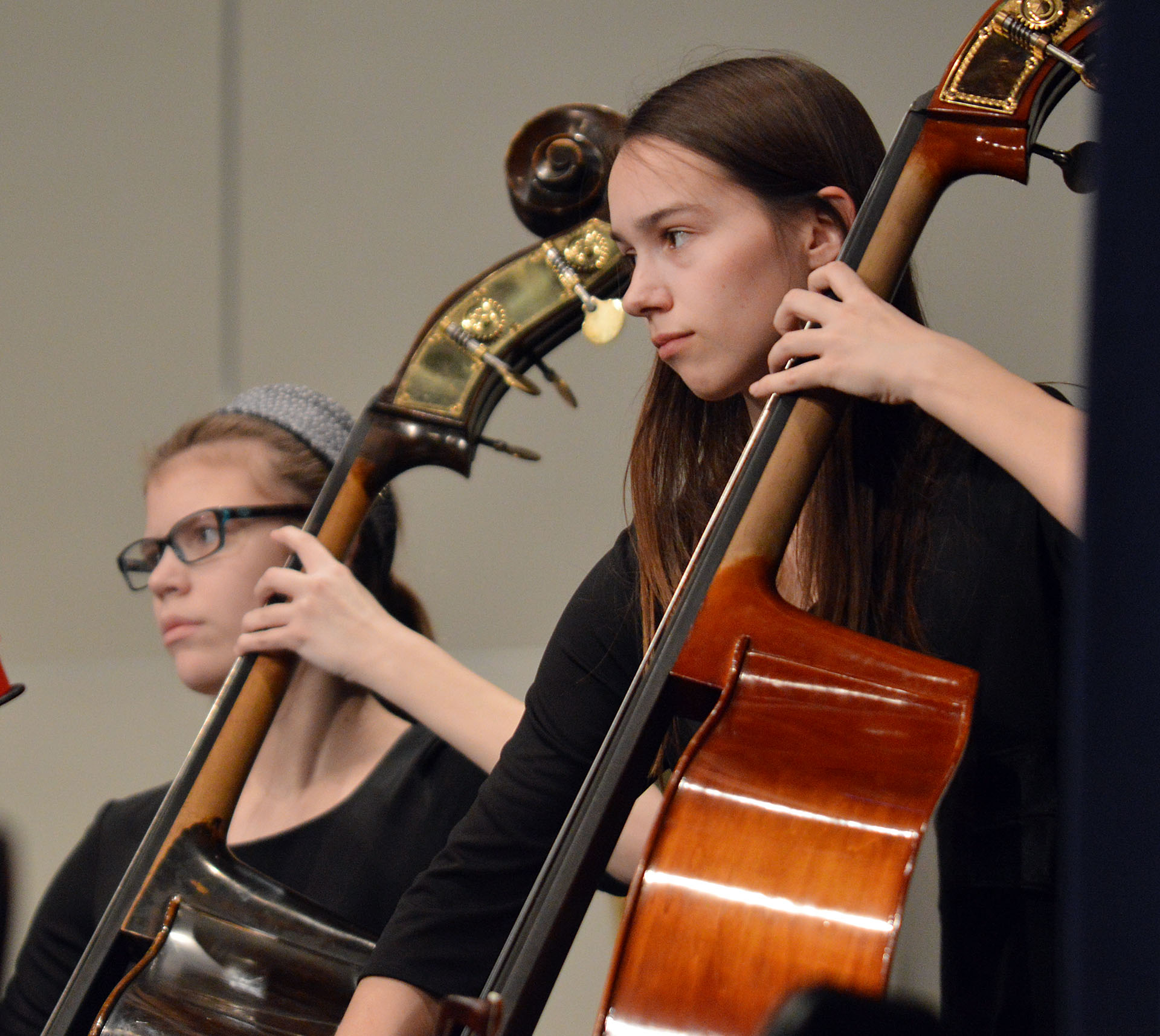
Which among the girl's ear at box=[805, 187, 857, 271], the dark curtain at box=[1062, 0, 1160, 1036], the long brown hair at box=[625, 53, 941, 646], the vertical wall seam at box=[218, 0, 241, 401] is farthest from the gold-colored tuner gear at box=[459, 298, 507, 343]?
the dark curtain at box=[1062, 0, 1160, 1036]

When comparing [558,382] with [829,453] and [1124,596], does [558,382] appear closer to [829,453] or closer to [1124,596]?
[829,453]

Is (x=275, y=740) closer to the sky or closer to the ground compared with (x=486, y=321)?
closer to the ground

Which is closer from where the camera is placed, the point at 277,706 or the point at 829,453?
the point at 829,453

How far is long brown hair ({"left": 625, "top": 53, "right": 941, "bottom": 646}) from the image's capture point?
0.73 meters

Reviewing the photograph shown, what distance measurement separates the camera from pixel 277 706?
0.97 metres

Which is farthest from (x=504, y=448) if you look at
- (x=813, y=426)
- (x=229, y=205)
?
(x=229, y=205)

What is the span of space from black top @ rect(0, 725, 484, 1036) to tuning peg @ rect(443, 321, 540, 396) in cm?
32

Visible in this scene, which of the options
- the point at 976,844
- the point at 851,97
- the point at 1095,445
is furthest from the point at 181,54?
the point at 1095,445

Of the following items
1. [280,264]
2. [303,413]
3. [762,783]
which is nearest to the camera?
[762,783]

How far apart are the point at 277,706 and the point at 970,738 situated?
56cm

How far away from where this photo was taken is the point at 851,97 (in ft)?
2.70

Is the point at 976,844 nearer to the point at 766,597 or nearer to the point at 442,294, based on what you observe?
the point at 766,597

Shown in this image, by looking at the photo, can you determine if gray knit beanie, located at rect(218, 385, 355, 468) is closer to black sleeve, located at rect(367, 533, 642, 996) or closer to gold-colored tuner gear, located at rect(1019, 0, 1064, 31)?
black sleeve, located at rect(367, 533, 642, 996)

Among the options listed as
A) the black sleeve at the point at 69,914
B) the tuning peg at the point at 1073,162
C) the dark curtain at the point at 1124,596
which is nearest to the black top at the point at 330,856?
the black sleeve at the point at 69,914
